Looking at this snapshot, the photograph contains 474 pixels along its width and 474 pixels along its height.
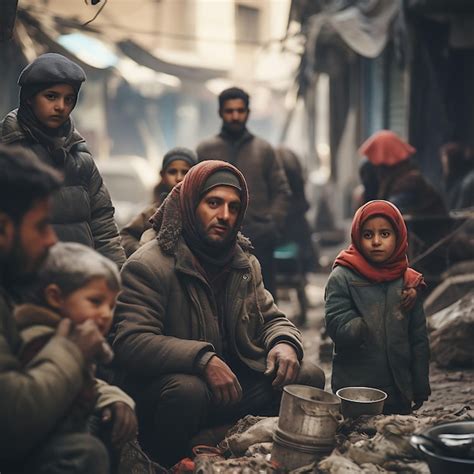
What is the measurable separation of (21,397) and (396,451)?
6.22 feet

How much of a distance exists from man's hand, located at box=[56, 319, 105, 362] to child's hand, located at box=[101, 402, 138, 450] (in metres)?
Result: 0.40

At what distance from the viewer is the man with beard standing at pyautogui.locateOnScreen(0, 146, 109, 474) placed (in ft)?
10.3

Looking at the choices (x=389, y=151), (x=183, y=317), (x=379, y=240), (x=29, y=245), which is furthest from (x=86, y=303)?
(x=389, y=151)

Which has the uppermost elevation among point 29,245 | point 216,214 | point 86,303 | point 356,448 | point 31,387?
point 216,214

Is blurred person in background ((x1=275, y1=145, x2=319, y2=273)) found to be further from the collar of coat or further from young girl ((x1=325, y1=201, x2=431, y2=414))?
the collar of coat

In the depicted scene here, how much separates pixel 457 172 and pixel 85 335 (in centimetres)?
856

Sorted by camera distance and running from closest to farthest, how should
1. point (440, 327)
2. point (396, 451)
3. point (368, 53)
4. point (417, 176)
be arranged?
1. point (396, 451)
2. point (440, 327)
3. point (417, 176)
4. point (368, 53)

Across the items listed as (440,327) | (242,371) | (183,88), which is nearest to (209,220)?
(242,371)

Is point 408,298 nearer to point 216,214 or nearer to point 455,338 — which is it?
point 216,214

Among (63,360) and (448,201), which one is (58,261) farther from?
(448,201)

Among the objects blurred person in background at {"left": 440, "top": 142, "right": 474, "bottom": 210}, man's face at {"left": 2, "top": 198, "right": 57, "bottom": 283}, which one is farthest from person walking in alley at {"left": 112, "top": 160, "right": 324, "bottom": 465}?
blurred person in background at {"left": 440, "top": 142, "right": 474, "bottom": 210}

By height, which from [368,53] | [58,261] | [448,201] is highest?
[368,53]

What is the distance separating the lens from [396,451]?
14.0ft

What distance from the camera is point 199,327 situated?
4.85m
